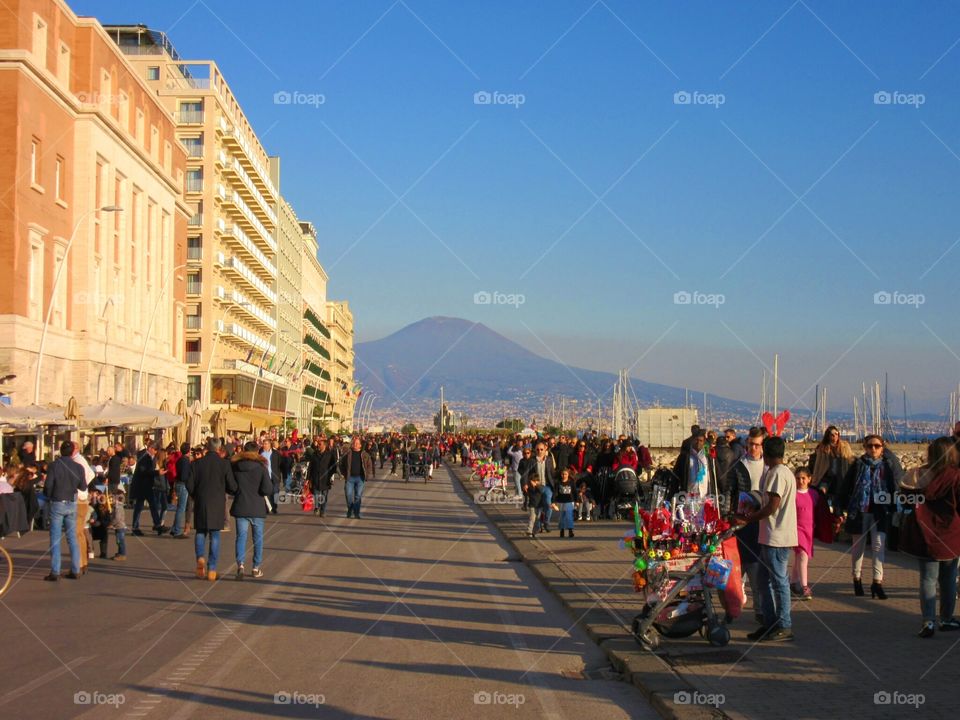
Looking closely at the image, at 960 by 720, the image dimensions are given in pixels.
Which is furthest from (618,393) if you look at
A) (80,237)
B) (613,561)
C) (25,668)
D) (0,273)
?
(25,668)

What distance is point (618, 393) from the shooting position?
96812 millimetres

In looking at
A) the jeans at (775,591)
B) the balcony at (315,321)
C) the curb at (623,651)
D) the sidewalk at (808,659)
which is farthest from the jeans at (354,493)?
the balcony at (315,321)

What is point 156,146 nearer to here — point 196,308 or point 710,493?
point 196,308

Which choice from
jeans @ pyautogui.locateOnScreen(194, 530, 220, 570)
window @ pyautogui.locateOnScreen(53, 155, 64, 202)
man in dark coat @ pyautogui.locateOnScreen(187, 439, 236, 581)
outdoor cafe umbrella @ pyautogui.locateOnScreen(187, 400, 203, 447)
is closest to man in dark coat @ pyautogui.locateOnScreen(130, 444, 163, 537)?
man in dark coat @ pyautogui.locateOnScreen(187, 439, 236, 581)

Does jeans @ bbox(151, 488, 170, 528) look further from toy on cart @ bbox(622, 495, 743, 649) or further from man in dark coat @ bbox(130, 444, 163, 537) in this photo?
toy on cart @ bbox(622, 495, 743, 649)

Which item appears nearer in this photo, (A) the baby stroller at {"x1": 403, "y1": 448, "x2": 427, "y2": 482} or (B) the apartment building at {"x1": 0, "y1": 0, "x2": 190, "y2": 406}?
(B) the apartment building at {"x1": 0, "y1": 0, "x2": 190, "y2": 406}

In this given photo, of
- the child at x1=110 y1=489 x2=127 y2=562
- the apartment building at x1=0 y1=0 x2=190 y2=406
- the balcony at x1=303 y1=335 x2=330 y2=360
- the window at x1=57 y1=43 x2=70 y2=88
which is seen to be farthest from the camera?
the balcony at x1=303 y1=335 x2=330 y2=360

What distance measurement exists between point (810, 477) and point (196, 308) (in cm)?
7104

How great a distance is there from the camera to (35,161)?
4253 centimetres

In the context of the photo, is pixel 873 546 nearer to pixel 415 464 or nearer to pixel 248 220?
pixel 415 464

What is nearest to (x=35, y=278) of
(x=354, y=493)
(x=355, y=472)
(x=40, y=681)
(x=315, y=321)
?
(x=354, y=493)

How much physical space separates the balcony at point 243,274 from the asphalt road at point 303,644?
220 feet

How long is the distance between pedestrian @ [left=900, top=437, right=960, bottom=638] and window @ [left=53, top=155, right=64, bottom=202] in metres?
39.8

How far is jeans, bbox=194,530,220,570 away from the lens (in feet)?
51.2
